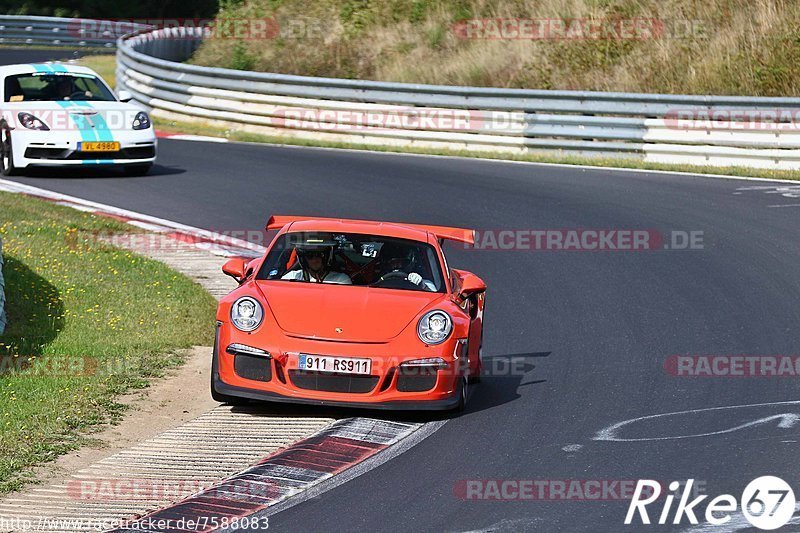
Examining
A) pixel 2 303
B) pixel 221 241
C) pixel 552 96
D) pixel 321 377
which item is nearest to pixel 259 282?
pixel 321 377

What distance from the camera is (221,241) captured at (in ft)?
47.4

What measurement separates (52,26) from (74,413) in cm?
3828

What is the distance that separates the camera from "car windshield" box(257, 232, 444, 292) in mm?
9227

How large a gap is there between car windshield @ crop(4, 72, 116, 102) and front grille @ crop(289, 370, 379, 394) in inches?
440

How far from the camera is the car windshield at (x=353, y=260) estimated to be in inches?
363

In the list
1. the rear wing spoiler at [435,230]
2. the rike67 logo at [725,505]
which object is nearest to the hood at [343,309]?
the rear wing spoiler at [435,230]

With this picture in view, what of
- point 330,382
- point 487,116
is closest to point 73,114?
point 487,116

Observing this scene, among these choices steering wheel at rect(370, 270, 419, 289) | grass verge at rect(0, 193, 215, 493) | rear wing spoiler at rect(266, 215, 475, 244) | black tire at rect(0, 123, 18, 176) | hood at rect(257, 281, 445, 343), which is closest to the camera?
grass verge at rect(0, 193, 215, 493)

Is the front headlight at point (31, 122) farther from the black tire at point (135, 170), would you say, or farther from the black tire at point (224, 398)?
the black tire at point (224, 398)

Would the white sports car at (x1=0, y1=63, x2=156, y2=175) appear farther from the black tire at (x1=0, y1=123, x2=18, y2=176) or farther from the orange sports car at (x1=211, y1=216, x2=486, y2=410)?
the orange sports car at (x1=211, y1=216, x2=486, y2=410)

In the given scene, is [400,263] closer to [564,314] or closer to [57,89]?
[564,314]

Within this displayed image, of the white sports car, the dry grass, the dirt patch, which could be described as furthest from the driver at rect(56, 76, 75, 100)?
the dirt patch

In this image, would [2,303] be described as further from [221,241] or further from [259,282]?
[221,241]

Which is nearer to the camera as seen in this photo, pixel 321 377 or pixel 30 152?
pixel 321 377
